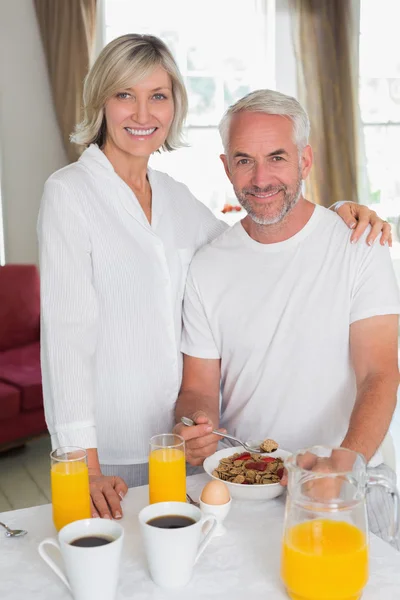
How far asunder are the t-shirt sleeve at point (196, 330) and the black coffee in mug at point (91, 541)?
2.68 feet

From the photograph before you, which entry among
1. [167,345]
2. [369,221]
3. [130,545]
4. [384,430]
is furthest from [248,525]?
[369,221]

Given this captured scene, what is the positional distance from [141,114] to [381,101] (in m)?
4.96

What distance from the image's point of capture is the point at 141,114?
5.78 ft

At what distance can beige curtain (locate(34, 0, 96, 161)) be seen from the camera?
195 inches

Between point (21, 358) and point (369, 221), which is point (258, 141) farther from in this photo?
point (21, 358)

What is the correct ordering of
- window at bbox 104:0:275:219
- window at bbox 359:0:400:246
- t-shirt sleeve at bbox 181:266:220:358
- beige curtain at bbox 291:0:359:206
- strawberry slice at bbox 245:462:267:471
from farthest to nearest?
1. window at bbox 359:0:400:246
2. beige curtain at bbox 291:0:359:206
3. window at bbox 104:0:275:219
4. t-shirt sleeve at bbox 181:266:220:358
5. strawberry slice at bbox 245:462:267:471

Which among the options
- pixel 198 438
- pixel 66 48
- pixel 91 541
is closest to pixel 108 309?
pixel 198 438

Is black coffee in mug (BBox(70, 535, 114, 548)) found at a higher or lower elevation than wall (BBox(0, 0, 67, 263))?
lower

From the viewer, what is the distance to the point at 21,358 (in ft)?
13.9

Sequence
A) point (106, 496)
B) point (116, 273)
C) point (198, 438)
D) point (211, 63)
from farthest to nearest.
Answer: point (211, 63) → point (116, 273) → point (198, 438) → point (106, 496)

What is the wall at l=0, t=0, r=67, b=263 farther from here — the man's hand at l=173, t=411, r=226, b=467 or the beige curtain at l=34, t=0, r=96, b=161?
the man's hand at l=173, t=411, r=226, b=467

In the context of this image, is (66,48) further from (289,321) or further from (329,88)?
(289,321)

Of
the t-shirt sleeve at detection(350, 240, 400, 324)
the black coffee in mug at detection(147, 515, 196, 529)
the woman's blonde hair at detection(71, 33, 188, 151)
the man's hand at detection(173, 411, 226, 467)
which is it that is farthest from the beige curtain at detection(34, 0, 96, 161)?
the black coffee in mug at detection(147, 515, 196, 529)

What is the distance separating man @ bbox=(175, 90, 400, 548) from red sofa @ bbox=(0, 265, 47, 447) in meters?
2.21
